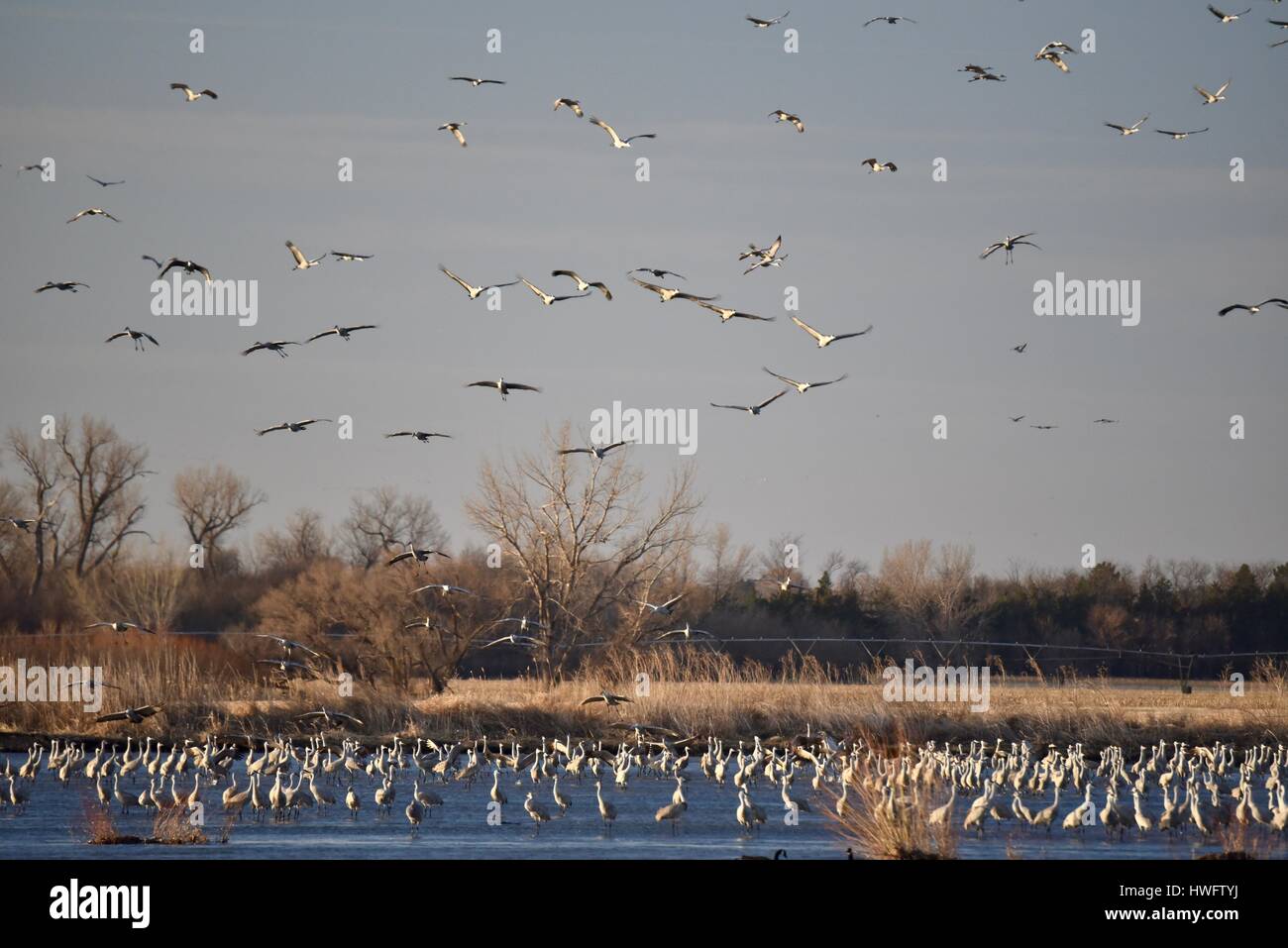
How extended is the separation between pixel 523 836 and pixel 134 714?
13614 millimetres

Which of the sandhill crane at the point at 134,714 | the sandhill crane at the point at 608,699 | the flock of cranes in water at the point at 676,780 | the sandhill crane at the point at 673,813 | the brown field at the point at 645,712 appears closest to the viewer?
the flock of cranes in water at the point at 676,780

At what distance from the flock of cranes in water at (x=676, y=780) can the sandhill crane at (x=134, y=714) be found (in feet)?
1.54

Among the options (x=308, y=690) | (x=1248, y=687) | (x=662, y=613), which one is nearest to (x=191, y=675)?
(x=308, y=690)

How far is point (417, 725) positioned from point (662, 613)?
14963 mm

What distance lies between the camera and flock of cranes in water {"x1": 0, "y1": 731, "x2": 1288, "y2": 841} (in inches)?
966

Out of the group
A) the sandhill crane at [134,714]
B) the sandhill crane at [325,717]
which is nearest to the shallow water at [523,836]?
the sandhill crane at [134,714]

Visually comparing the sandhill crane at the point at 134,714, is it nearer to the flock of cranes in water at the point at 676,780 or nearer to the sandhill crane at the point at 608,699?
the flock of cranes in water at the point at 676,780

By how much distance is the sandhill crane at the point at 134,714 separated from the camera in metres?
34.3

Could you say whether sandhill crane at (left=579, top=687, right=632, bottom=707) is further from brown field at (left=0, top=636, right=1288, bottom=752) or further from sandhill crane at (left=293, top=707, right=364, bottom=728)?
sandhill crane at (left=293, top=707, right=364, bottom=728)

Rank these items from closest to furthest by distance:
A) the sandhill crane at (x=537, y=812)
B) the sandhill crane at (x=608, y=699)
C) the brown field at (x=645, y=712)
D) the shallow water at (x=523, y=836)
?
the shallow water at (x=523, y=836)
the sandhill crane at (x=537, y=812)
the brown field at (x=645, y=712)
the sandhill crane at (x=608, y=699)

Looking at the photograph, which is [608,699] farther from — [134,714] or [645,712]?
[134,714]

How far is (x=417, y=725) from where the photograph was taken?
121ft

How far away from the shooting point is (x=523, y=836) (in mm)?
24062

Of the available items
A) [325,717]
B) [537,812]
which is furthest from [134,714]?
[537,812]
